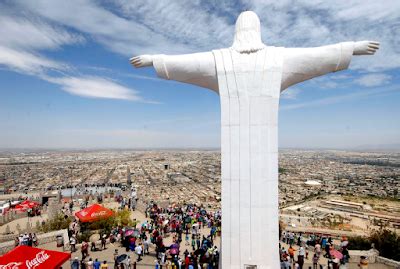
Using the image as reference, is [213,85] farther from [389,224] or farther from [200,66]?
[389,224]

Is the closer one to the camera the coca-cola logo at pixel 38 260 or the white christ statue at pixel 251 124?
the white christ statue at pixel 251 124

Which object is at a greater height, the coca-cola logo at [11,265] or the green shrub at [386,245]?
the coca-cola logo at [11,265]

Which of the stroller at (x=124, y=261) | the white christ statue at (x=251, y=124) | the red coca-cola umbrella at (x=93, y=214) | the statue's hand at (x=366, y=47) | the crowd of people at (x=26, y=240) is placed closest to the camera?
the statue's hand at (x=366, y=47)

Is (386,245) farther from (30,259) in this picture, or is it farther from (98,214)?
(30,259)

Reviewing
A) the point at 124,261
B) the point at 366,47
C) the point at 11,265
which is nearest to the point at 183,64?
the point at 366,47

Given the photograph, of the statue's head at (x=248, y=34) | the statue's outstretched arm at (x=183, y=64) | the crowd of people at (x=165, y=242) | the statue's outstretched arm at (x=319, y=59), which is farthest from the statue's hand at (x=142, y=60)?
the crowd of people at (x=165, y=242)

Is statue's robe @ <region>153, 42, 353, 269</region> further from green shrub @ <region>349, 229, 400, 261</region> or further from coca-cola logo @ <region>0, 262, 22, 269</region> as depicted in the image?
green shrub @ <region>349, 229, 400, 261</region>

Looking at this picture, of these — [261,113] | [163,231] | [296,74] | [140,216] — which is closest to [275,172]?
[261,113]

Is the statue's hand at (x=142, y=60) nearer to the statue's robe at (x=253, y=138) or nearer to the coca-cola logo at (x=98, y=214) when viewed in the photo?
the statue's robe at (x=253, y=138)
